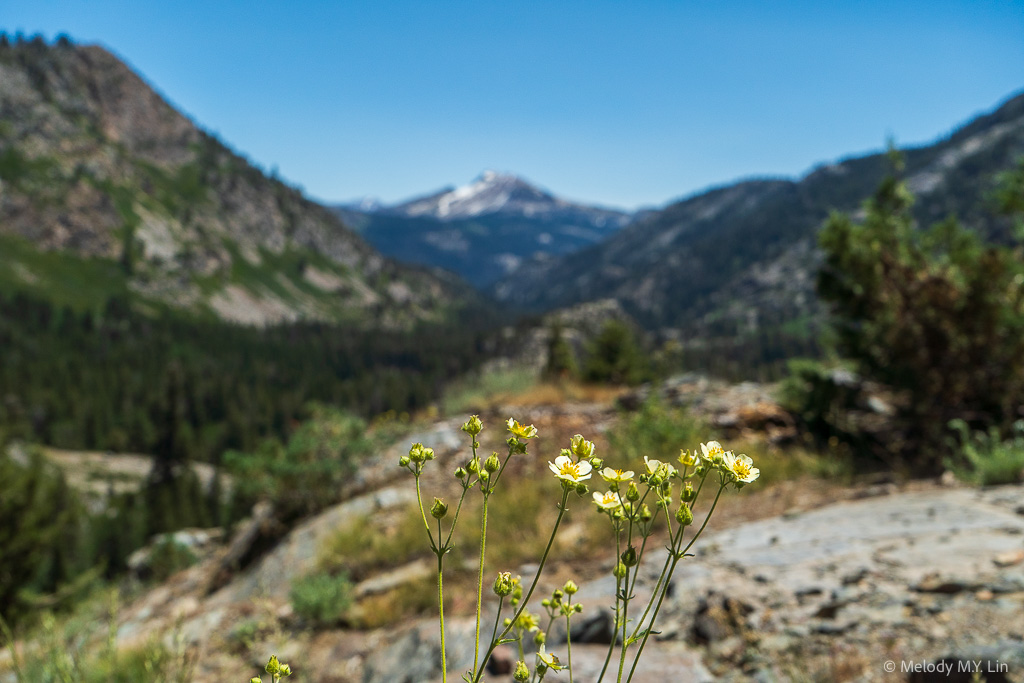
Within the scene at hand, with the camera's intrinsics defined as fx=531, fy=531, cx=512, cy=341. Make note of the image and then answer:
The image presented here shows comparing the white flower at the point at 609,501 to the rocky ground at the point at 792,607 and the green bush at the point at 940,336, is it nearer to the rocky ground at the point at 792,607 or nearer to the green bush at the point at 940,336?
the rocky ground at the point at 792,607

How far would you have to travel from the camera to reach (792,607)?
3668mm

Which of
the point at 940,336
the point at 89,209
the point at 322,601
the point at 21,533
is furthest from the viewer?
the point at 89,209

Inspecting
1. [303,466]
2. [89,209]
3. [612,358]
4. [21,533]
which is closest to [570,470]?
[303,466]

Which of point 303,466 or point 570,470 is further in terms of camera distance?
point 303,466

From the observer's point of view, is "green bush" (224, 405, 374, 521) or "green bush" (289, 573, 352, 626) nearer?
"green bush" (289, 573, 352, 626)

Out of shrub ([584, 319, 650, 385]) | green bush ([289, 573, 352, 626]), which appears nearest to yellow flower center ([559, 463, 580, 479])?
green bush ([289, 573, 352, 626])

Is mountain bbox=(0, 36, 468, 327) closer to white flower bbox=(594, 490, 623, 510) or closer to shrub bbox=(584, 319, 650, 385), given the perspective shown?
shrub bbox=(584, 319, 650, 385)

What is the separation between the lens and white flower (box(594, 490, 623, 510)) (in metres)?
→ 1.33

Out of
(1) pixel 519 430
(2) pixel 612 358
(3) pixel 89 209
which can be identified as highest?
(3) pixel 89 209

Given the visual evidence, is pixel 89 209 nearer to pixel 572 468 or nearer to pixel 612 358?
pixel 612 358

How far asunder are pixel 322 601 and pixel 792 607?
4.36 m

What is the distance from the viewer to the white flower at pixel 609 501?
1328 mm

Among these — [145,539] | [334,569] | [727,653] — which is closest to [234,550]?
[334,569]

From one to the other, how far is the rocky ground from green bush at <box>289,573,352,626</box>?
149 mm
